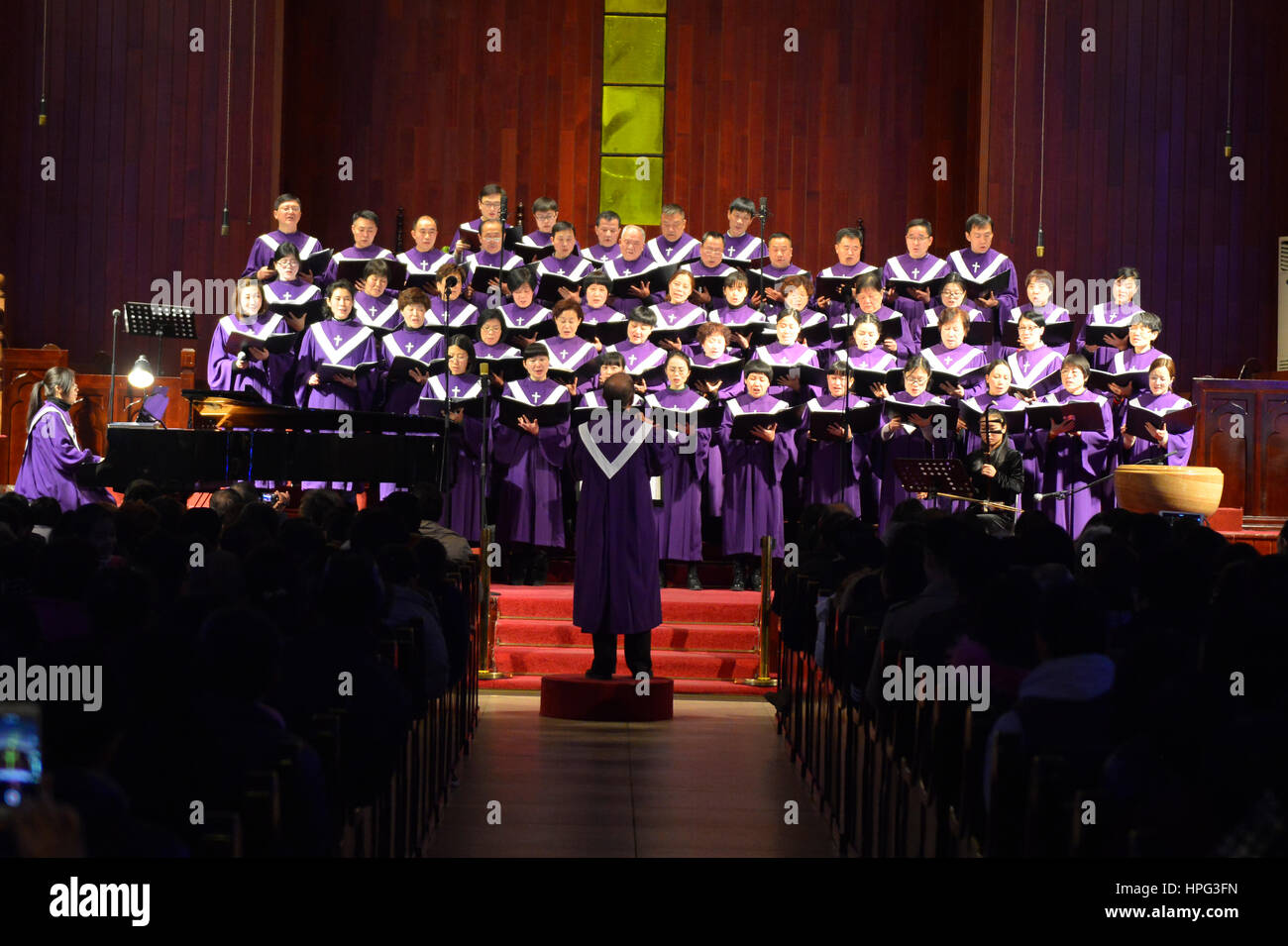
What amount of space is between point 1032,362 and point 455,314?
13.0 feet

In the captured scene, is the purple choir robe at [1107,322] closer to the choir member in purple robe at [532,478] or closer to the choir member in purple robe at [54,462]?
the choir member in purple robe at [532,478]

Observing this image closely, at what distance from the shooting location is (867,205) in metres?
13.8

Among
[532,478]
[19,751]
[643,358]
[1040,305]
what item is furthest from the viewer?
[1040,305]

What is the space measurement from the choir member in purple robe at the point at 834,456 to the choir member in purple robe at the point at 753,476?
14 cm

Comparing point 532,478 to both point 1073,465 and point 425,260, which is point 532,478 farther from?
point 1073,465

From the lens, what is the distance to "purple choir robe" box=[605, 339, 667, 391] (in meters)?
9.98

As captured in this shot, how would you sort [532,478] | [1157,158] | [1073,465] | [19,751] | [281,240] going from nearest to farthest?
[19,751], [532,478], [1073,465], [281,240], [1157,158]

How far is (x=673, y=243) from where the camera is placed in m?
11.6

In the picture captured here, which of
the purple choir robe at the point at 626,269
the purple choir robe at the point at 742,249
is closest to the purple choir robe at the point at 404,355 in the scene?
the purple choir robe at the point at 626,269

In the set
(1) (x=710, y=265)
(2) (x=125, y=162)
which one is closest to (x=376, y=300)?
(1) (x=710, y=265)

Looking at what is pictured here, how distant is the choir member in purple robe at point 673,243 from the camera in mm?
11422
